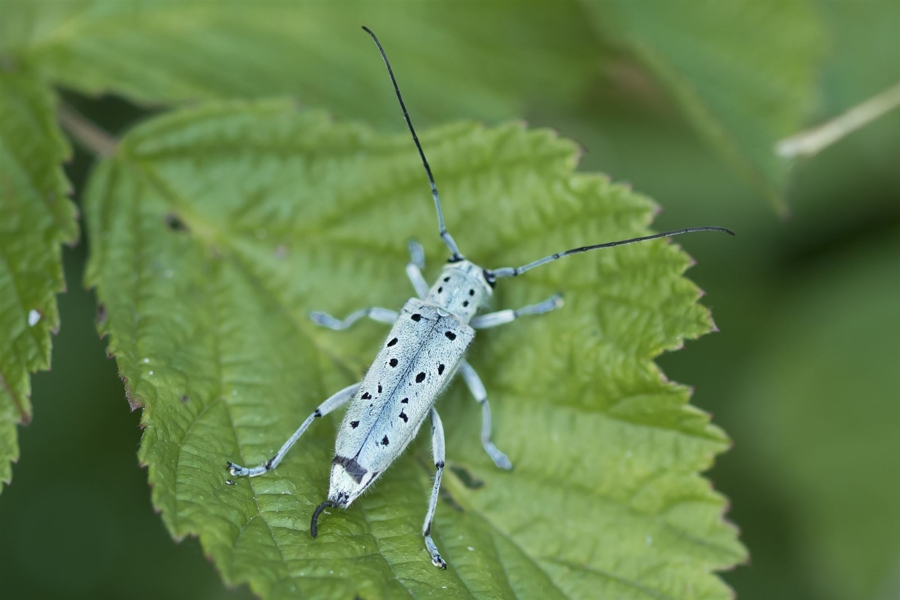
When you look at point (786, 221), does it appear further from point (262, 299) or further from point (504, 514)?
point (262, 299)

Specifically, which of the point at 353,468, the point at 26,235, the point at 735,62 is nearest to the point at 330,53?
the point at 26,235

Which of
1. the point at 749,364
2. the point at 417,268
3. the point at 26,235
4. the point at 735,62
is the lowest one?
the point at 26,235

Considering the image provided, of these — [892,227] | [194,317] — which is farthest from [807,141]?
[194,317]

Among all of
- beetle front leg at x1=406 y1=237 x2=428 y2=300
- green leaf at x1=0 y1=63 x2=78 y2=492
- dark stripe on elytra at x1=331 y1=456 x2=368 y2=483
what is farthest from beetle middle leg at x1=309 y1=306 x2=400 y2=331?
green leaf at x1=0 y1=63 x2=78 y2=492

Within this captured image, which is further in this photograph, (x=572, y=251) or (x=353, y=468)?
(x=572, y=251)

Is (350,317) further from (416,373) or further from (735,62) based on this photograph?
(735,62)

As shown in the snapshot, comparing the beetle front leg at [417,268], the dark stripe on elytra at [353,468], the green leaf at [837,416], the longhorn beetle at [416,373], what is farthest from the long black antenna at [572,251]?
the green leaf at [837,416]
